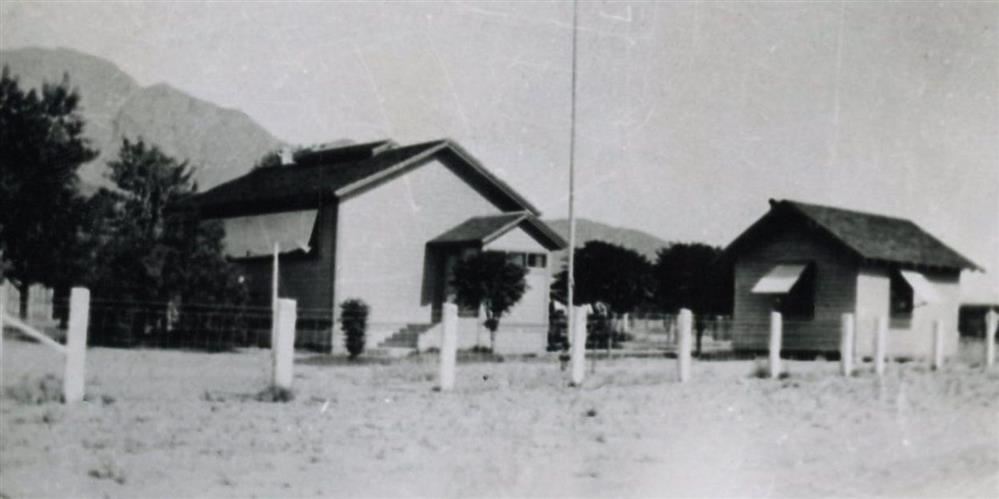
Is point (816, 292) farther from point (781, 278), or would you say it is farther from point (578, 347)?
point (578, 347)

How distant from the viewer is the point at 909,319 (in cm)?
1204

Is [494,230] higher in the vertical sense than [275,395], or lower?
higher

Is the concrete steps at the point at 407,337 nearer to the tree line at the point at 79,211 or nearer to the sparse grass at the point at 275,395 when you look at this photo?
the tree line at the point at 79,211

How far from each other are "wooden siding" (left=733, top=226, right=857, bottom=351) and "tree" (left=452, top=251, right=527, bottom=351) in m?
4.40

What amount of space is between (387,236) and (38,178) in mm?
11972

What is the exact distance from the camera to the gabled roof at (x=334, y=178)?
62.6ft

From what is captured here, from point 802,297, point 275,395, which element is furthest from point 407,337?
point 275,395

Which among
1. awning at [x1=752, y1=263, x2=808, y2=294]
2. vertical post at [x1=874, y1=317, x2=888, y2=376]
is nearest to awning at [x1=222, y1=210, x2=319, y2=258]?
awning at [x1=752, y1=263, x2=808, y2=294]

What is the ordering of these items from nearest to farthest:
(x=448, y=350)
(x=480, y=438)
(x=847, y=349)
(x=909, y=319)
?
(x=480, y=438)
(x=448, y=350)
(x=909, y=319)
(x=847, y=349)

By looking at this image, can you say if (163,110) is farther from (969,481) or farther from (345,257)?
(345,257)

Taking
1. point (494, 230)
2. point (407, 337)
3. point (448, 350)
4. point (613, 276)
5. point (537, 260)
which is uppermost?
point (494, 230)

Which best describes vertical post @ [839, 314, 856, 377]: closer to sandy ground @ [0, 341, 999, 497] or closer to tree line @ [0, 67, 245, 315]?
sandy ground @ [0, 341, 999, 497]

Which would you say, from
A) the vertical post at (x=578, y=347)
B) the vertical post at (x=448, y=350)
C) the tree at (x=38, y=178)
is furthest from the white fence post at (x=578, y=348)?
the tree at (x=38, y=178)

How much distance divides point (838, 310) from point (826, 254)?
0.80 meters
